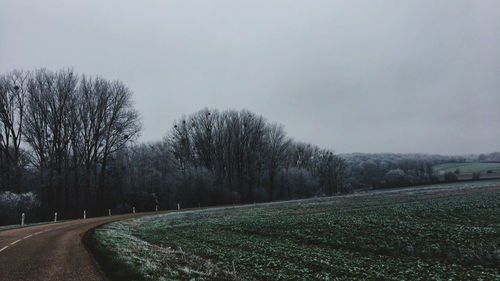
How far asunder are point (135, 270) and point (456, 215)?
97.2ft

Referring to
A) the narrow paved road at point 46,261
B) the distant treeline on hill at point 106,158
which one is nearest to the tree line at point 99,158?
the distant treeline on hill at point 106,158

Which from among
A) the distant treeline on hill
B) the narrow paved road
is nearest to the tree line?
the distant treeline on hill

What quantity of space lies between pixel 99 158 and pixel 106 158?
115 centimetres

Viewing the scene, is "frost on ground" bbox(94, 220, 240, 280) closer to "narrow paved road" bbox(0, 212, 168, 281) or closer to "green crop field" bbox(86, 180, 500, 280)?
"green crop field" bbox(86, 180, 500, 280)

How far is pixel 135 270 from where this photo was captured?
1234cm

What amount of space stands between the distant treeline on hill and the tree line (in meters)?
0.15

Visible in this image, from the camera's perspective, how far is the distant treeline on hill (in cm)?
5003

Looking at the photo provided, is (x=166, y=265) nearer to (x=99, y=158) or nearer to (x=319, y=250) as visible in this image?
(x=319, y=250)

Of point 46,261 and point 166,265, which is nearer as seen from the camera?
point 46,261

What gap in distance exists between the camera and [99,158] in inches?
2373

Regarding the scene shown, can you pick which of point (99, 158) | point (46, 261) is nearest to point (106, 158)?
point (99, 158)

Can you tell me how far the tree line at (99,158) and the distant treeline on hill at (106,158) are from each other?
0.50ft

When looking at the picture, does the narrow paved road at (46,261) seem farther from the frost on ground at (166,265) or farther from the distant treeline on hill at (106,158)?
the distant treeline on hill at (106,158)

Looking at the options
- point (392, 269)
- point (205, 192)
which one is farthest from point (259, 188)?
point (392, 269)
